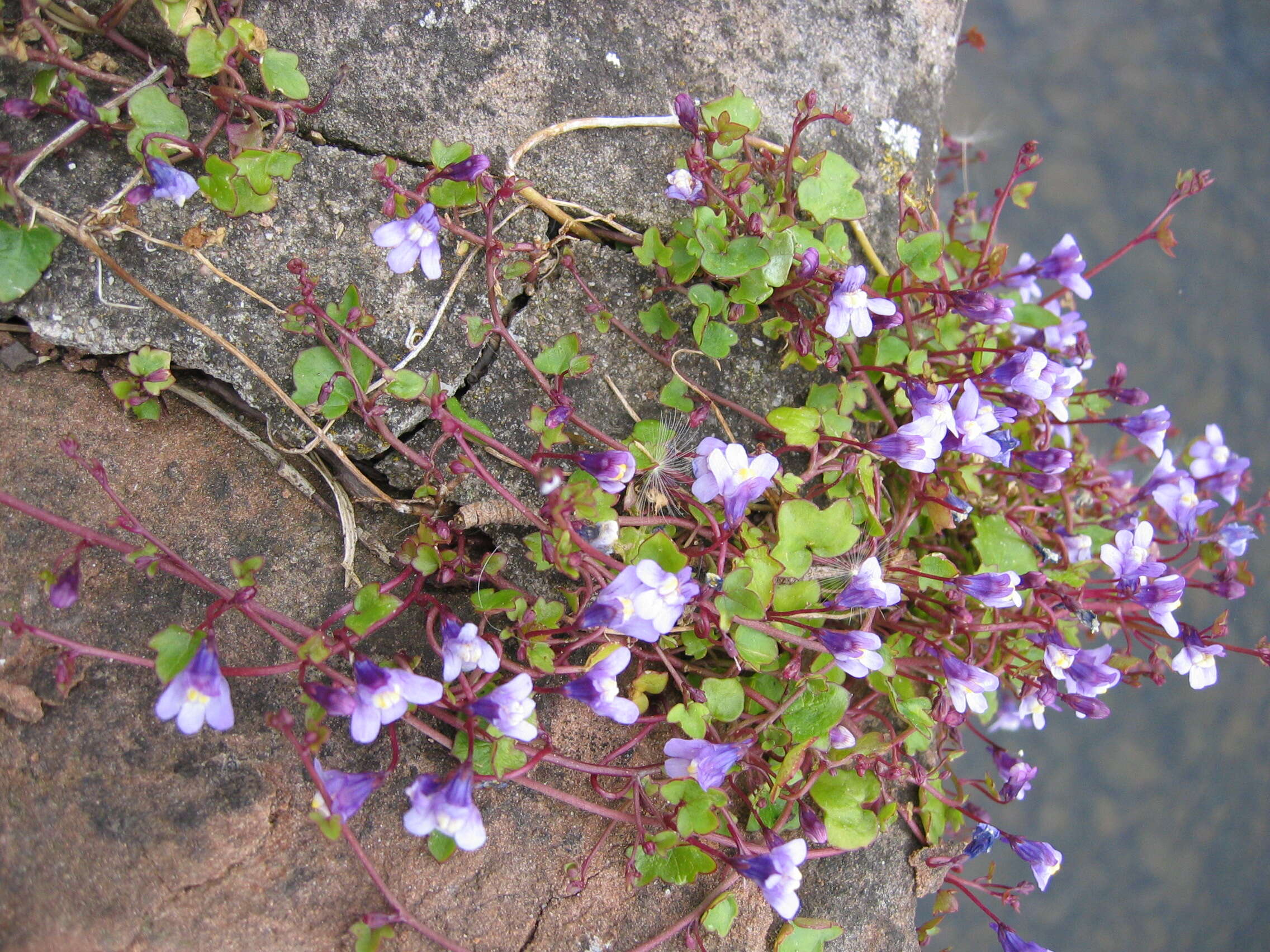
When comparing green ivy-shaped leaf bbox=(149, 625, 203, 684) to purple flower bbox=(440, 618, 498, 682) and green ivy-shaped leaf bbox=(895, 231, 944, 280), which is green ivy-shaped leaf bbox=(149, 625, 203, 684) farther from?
green ivy-shaped leaf bbox=(895, 231, 944, 280)

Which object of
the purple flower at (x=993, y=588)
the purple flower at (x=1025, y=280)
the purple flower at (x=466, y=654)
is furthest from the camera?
the purple flower at (x=1025, y=280)

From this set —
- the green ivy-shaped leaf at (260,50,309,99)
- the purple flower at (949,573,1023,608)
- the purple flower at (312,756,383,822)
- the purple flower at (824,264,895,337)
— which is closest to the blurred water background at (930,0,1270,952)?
the purple flower at (824,264,895,337)

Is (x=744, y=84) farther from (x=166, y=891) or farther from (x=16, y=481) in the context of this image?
(x=166, y=891)

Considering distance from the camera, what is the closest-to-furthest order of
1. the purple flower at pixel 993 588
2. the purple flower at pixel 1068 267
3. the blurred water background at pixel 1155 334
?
the purple flower at pixel 993 588
the purple flower at pixel 1068 267
the blurred water background at pixel 1155 334

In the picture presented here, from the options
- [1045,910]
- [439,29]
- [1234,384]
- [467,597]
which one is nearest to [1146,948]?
[1045,910]

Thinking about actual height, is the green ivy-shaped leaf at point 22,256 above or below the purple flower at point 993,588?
below

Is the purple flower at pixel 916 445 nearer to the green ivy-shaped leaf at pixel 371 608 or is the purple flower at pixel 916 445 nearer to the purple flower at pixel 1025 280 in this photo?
the purple flower at pixel 1025 280

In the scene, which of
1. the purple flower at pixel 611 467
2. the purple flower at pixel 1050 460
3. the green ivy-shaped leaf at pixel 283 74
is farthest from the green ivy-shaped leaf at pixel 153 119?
the purple flower at pixel 1050 460
